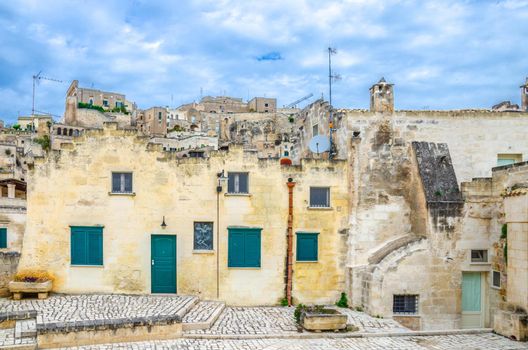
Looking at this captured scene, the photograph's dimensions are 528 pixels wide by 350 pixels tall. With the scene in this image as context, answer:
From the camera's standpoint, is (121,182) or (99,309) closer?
(99,309)

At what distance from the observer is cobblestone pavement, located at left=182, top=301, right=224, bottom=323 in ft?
51.7

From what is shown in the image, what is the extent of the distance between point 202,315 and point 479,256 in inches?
425

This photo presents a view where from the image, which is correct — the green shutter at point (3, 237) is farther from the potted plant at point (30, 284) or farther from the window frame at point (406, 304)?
the window frame at point (406, 304)

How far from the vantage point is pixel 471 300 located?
Answer: 18.4 meters

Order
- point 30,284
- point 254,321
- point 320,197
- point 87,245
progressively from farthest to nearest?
point 320,197, point 87,245, point 30,284, point 254,321

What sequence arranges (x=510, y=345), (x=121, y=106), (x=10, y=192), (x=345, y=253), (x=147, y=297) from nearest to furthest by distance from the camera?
(x=510, y=345)
(x=147, y=297)
(x=345, y=253)
(x=10, y=192)
(x=121, y=106)

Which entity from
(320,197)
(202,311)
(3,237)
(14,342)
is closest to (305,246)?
(320,197)

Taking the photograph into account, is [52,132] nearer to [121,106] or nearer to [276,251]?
[121,106]

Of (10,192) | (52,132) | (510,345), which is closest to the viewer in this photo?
(510,345)

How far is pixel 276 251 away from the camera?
19.7m

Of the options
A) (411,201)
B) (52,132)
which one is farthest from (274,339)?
(52,132)

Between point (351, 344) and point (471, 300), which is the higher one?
point (471, 300)

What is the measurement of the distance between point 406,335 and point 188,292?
28.6 feet

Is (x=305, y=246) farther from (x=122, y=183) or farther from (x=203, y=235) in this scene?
(x=122, y=183)
